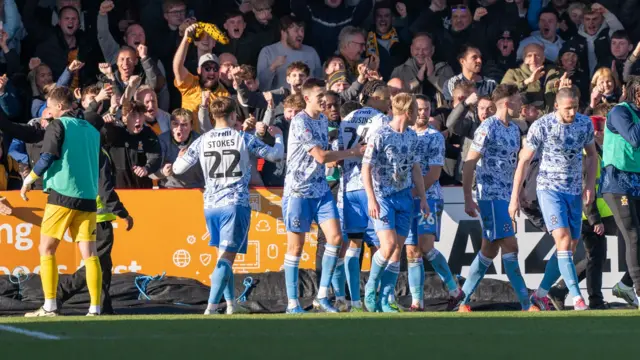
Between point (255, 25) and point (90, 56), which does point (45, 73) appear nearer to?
point (90, 56)

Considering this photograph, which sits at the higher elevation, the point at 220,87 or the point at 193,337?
the point at 220,87

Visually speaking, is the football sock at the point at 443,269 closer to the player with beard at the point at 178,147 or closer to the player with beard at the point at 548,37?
the player with beard at the point at 178,147

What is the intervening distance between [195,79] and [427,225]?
4433 millimetres

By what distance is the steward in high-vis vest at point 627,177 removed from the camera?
12220 millimetres

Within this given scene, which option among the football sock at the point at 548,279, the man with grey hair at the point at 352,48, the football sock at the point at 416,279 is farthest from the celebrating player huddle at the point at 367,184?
the man with grey hair at the point at 352,48

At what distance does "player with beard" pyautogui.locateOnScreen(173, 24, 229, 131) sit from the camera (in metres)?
16.2

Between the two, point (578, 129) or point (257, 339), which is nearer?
point (257, 339)

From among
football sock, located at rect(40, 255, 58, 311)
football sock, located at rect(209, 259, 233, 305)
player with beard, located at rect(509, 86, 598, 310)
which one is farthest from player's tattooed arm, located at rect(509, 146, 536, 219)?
football sock, located at rect(40, 255, 58, 311)

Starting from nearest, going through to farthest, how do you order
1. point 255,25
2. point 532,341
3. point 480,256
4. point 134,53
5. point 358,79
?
point 532,341
point 480,256
point 358,79
point 134,53
point 255,25

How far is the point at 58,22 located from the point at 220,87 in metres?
2.42

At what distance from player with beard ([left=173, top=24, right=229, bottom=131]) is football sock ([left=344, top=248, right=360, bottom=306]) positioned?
4.28 m

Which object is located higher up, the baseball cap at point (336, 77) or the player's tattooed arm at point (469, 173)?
the baseball cap at point (336, 77)

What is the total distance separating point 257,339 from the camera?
9.05 meters

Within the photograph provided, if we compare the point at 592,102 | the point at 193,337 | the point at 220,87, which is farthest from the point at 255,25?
the point at 193,337
